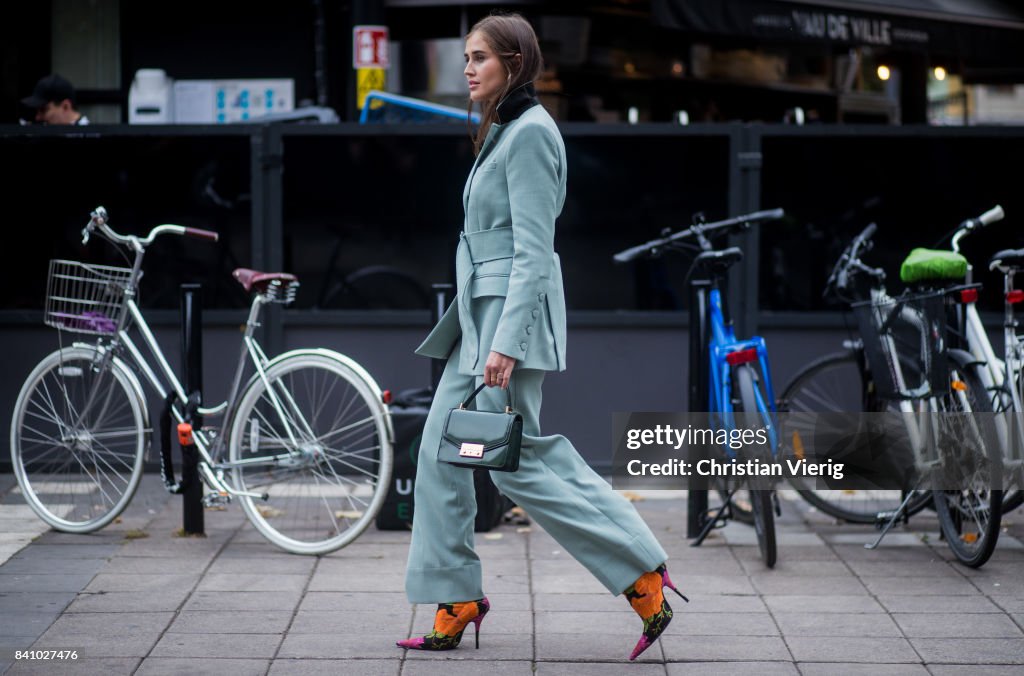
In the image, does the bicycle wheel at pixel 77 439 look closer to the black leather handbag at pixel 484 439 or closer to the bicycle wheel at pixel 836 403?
the black leather handbag at pixel 484 439

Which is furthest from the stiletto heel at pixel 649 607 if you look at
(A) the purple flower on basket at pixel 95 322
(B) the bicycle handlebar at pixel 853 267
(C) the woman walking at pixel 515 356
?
(A) the purple flower on basket at pixel 95 322

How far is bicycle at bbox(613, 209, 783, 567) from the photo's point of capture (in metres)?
5.18

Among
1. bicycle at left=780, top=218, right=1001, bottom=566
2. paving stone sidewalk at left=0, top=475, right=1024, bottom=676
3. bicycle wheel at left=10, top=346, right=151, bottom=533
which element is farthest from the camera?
bicycle wheel at left=10, top=346, right=151, bottom=533

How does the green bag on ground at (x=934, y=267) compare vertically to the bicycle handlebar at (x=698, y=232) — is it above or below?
below

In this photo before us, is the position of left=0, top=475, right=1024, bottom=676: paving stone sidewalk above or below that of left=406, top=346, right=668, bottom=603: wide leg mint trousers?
below

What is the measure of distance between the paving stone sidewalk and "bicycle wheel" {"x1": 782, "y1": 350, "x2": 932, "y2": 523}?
0.40ft

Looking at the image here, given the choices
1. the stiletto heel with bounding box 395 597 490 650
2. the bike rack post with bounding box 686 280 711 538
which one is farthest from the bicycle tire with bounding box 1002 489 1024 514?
the stiletto heel with bounding box 395 597 490 650

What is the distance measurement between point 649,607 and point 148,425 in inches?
94.0

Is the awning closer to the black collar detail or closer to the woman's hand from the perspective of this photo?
the black collar detail

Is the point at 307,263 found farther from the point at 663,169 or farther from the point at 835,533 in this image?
the point at 835,533

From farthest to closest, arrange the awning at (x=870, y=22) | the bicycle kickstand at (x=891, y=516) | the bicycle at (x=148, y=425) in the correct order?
the awning at (x=870, y=22)
the bicycle kickstand at (x=891, y=516)
the bicycle at (x=148, y=425)

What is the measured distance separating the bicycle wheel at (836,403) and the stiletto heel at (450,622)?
7.28 ft

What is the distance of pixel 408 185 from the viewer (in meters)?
7.05

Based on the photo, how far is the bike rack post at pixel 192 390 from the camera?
557 cm
